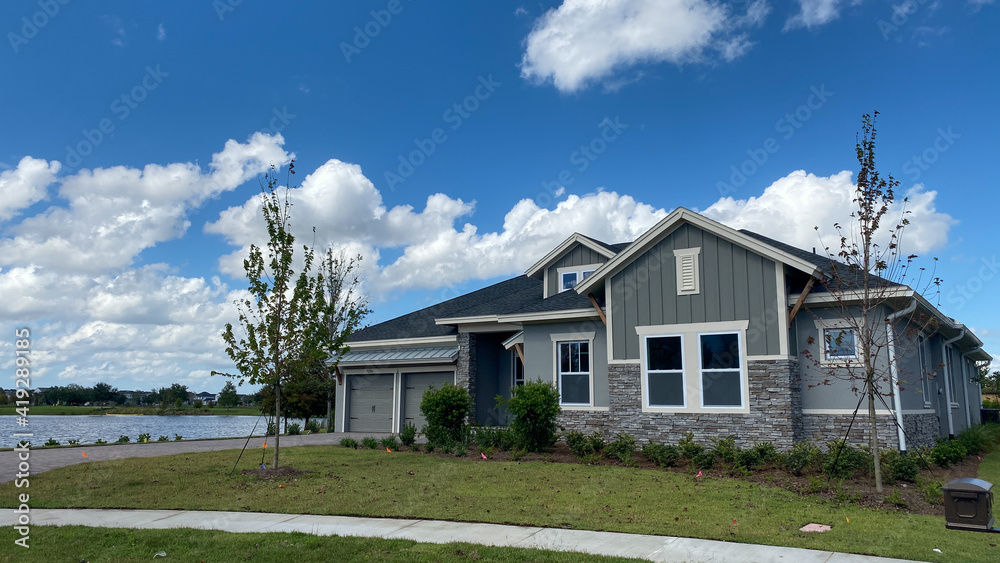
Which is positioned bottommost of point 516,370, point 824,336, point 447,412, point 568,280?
point 447,412

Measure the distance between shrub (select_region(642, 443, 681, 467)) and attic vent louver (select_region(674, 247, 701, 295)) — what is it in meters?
3.56

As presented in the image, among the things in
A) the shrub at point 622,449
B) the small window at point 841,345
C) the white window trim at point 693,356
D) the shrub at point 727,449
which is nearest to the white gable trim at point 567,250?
Result: the white window trim at point 693,356

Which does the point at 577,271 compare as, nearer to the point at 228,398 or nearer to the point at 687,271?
the point at 687,271

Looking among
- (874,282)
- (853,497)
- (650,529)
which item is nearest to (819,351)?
(874,282)

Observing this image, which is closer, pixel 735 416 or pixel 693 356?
pixel 735 416

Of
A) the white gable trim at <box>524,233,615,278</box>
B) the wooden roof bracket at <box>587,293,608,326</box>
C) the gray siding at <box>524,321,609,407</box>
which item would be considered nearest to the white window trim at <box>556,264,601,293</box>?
the white gable trim at <box>524,233,615,278</box>

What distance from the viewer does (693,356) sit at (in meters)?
14.8

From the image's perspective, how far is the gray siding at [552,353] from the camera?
16.9 metres

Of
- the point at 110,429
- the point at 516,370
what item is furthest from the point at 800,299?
the point at 110,429

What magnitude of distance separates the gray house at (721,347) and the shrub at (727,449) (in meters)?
0.46

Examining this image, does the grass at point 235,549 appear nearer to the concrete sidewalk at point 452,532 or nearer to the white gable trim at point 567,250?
the concrete sidewalk at point 452,532

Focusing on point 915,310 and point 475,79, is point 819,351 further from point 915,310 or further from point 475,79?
point 475,79

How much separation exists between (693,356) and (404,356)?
10.4 m

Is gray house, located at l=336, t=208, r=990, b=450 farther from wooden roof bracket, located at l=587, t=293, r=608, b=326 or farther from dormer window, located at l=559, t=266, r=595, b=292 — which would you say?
dormer window, located at l=559, t=266, r=595, b=292
